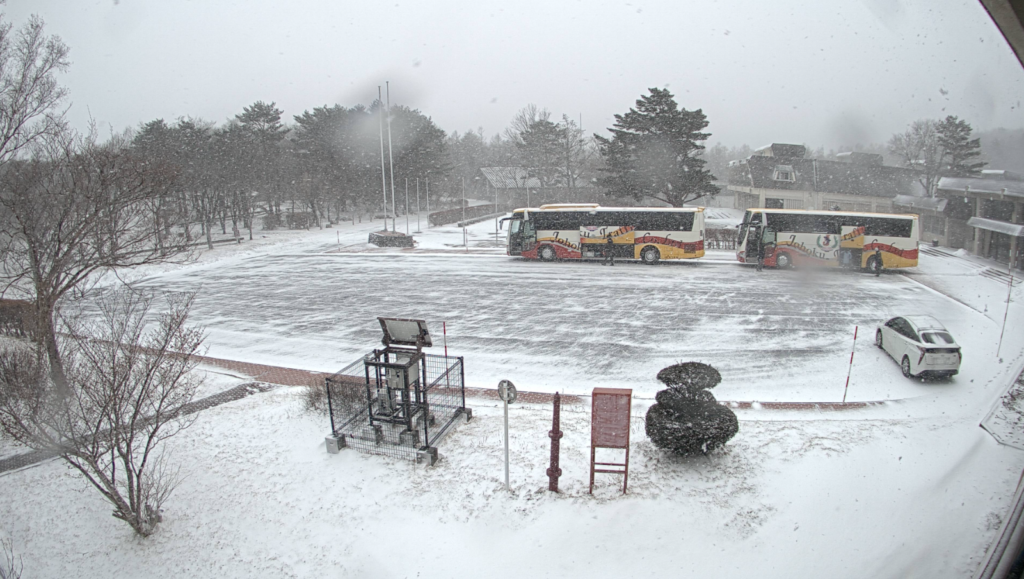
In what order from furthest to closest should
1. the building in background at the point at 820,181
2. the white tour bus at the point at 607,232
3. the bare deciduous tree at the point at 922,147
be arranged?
the white tour bus at the point at 607,232, the building in background at the point at 820,181, the bare deciduous tree at the point at 922,147

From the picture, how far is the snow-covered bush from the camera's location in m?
7.71

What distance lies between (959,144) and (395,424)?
802 centimetres

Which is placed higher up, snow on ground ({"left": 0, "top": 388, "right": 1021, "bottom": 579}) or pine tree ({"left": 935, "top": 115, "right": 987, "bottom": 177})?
pine tree ({"left": 935, "top": 115, "right": 987, "bottom": 177})

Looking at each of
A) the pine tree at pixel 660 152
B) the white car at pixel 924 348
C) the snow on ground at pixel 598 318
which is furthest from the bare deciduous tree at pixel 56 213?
the pine tree at pixel 660 152

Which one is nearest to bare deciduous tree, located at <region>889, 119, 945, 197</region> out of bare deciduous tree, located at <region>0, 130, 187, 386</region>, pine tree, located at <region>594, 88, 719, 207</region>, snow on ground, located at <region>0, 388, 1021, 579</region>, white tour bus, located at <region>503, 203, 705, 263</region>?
snow on ground, located at <region>0, 388, 1021, 579</region>

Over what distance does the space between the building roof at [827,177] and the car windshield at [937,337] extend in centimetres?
309

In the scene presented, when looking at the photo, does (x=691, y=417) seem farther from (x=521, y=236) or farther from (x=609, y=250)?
(x=521, y=236)

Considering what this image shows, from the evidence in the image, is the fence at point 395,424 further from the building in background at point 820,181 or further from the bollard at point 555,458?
the building in background at point 820,181

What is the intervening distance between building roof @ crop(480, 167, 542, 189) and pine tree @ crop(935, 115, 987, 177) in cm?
5981

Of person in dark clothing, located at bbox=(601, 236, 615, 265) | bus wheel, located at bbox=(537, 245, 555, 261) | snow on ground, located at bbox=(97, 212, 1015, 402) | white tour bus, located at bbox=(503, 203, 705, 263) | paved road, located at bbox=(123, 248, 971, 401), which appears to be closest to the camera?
snow on ground, located at bbox=(97, 212, 1015, 402)

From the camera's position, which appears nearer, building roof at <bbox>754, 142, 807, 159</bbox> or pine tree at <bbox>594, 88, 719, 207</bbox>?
building roof at <bbox>754, 142, 807, 159</bbox>

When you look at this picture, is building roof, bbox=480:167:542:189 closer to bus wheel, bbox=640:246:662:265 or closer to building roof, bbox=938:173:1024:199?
bus wheel, bbox=640:246:662:265

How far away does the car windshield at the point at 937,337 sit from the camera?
11336 millimetres

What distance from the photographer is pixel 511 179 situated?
220 ft
